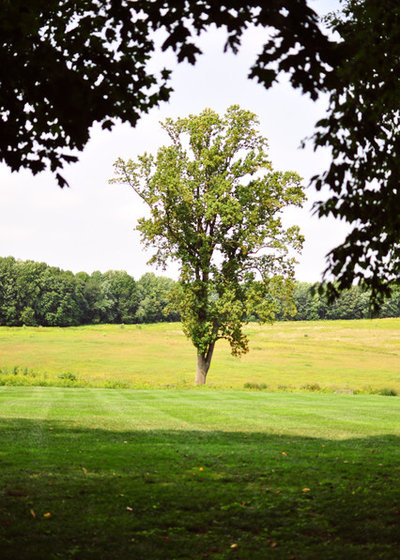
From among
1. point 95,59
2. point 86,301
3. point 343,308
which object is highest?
point 95,59

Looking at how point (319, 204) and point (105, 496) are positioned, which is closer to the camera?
point (105, 496)

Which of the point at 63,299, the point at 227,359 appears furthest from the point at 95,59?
the point at 63,299

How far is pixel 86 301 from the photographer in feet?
460

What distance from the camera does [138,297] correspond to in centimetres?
15400

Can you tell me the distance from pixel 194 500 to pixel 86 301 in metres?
137

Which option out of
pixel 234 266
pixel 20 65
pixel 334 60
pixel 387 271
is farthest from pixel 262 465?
pixel 234 266

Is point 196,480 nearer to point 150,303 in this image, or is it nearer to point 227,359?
point 227,359

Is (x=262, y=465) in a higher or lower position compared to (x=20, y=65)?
lower

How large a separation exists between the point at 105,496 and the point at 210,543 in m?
1.99

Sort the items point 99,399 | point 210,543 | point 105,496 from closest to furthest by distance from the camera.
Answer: point 210,543 → point 105,496 → point 99,399

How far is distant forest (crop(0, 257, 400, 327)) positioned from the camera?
130 metres

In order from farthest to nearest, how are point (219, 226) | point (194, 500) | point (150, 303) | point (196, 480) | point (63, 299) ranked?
point (150, 303), point (63, 299), point (219, 226), point (196, 480), point (194, 500)

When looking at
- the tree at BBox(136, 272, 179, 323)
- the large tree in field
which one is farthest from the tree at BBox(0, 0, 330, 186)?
the tree at BBox(136, 272, 179, 323)

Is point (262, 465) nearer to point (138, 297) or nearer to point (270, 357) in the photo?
point (270, 357)
